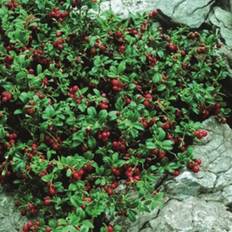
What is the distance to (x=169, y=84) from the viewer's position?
6.78m

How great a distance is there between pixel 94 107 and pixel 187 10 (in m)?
2.00

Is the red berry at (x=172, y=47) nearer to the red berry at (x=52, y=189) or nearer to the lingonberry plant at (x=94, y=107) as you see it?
the lingonberry plant at (x=94, y=107)

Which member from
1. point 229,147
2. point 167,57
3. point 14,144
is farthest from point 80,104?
point 229,147

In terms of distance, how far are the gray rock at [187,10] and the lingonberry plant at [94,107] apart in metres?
0.16

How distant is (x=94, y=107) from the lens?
6.48m

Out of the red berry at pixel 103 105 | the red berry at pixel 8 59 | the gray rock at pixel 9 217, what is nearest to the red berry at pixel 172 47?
the red berry at pixel 103 105

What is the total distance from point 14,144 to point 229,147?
2396mm

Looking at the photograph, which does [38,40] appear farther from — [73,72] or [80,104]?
[80,104]

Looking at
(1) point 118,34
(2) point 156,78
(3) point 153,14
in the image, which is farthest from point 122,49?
(3) point 153,14

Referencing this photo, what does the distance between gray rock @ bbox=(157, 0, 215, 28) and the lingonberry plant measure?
0.16 m

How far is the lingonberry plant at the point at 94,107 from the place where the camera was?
6.05 m

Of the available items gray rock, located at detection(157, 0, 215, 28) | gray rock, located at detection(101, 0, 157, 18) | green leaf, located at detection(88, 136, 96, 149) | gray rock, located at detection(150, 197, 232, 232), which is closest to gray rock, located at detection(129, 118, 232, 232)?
gray rock, located at detection(150, 197, 232, 232)

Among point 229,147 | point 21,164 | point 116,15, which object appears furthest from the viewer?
point 116,15

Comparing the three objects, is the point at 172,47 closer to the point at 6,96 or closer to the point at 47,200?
the point at 6,96
